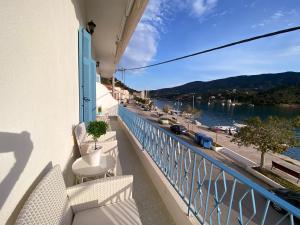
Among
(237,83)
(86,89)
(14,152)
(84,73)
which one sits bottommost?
(14,152)

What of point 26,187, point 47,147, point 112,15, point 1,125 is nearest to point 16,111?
point 1,125

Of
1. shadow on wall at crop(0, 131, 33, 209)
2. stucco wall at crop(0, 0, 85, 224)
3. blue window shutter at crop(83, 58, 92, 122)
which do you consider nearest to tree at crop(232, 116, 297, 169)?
blue window shutter at crop(83, 58, 92, 122)

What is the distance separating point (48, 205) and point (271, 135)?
12.8 metres

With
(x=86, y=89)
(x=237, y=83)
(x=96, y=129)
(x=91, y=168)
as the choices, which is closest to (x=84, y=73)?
(x=86, y=89)

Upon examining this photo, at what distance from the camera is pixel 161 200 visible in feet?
7.27

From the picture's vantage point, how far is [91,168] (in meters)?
2.17

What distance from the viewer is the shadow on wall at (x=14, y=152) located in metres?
0.76

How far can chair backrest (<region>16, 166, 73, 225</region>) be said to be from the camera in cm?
85

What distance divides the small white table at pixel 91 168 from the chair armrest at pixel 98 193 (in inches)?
21.1

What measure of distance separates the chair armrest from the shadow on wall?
574 millimetres

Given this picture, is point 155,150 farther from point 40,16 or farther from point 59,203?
point 40,16

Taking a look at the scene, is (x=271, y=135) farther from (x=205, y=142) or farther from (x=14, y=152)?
(x=14, y=152)

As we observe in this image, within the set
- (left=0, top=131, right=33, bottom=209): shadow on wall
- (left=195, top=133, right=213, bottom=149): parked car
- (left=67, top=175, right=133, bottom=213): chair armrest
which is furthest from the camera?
(left=195, top=133, right=213, bottom=149): parked car

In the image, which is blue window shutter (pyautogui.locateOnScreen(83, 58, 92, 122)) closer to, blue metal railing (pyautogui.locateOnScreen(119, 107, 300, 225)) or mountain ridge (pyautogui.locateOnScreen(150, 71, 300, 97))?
blue metal railing (pyautogui.locateOnScreen(119, 107, 300, 225))
